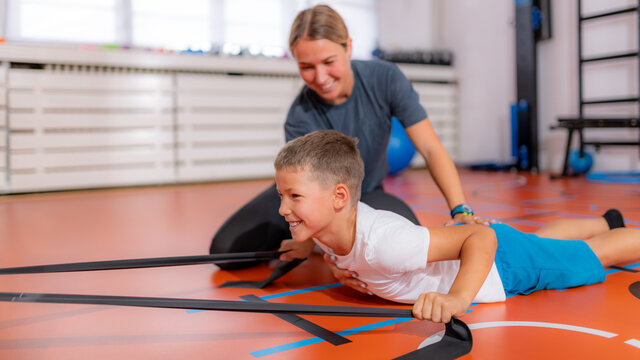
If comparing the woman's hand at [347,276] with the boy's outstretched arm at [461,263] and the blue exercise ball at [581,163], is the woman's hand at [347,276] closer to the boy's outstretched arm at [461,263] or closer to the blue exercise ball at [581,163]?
the boy's outstretched arm at [461,263]

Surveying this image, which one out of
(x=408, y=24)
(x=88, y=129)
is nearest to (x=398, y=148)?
(x=408, y=24)

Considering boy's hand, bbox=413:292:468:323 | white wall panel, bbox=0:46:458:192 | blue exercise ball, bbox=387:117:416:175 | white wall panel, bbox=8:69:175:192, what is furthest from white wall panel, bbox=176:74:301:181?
boy's hand, bbox=413:292:468:323

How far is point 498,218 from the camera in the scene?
2.47m

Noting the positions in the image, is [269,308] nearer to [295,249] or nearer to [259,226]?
[295,249]

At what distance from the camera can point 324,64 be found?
59.3 inches

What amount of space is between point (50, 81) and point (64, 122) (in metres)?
0.31

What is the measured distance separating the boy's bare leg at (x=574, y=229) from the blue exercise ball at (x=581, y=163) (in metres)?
3.23

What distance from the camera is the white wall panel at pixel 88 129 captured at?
13.1 feet

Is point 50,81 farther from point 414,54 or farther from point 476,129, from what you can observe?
point 476,129

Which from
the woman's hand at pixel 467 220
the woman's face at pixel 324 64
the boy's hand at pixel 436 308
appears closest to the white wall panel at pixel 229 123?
the woman's face at pixel 324 64

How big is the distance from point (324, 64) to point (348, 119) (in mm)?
277

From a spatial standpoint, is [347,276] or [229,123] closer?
[347,276]

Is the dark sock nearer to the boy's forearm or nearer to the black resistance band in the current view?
the boy's forearm

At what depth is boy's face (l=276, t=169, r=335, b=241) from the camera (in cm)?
108
